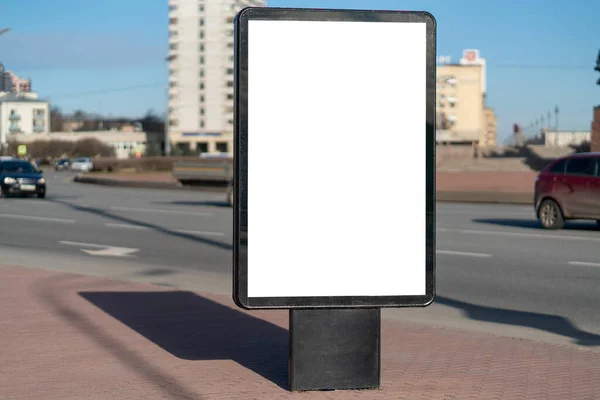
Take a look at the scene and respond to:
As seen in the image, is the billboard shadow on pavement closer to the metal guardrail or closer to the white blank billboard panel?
the white blank billboard panel

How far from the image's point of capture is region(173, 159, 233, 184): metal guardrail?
35500 mm

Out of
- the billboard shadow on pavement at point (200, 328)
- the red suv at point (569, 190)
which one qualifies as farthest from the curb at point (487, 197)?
the billboard shadow on pavement at point (200, 328)

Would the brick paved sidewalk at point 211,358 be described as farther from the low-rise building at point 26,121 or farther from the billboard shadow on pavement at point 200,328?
the low-rise building at point 26,121

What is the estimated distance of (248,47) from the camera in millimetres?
5219

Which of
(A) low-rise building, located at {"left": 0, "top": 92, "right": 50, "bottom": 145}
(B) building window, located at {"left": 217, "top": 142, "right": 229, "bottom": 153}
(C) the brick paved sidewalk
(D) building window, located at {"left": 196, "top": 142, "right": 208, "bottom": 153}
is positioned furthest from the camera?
(D) building window, located at {"left": 196, "top": 142, "right": 208, "bottom": 153}

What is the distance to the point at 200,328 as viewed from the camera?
8.09m

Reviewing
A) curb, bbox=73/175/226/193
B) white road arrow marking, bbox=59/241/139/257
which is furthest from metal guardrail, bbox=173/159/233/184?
white road arrow marking, bbox=59/241/139/257

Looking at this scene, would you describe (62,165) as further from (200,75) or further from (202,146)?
(202,146)

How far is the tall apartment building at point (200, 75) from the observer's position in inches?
5192

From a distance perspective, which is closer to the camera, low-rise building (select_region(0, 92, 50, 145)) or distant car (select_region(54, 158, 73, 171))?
distant car (select_region(54, 158, 73, 171))

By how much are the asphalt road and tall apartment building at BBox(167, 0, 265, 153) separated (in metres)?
110

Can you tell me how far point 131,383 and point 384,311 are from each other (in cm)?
412

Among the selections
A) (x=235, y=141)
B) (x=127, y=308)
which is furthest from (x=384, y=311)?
(x=235, y=141)

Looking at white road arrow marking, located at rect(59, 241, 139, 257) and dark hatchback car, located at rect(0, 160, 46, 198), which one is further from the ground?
dark hatchback car, located at rect(0, 160, 46, 198)
